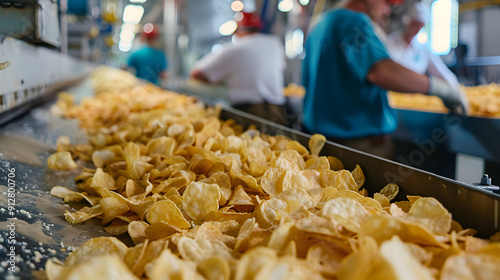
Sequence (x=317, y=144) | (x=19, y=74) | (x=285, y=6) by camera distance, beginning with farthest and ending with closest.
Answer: (x=285, y=6)
(x=19, y=74)
(x=317, y=144)

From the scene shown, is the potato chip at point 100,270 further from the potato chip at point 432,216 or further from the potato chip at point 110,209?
the potato chip at point 432,216

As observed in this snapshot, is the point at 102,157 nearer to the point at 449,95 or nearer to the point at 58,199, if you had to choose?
the point at 58,199

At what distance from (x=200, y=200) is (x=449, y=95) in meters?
1.55

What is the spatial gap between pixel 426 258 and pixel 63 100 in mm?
2525

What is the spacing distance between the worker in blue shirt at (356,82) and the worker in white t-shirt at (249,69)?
1044mm

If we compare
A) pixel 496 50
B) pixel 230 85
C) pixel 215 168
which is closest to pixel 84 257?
pixel 215 168

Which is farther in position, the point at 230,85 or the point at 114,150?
the point at 230,85

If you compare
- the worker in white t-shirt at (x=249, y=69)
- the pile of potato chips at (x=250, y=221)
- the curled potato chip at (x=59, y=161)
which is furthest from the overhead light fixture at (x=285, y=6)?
the curled potato chip at (x=59, y=161)

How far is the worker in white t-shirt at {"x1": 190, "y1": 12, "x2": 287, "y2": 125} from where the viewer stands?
318 cm

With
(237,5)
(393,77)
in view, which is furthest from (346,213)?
(237,5)

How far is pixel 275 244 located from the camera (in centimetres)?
57

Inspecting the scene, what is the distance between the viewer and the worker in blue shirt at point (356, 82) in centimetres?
172

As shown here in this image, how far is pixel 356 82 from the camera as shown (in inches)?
76.2

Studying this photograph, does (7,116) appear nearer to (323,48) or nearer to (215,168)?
(215,168)
